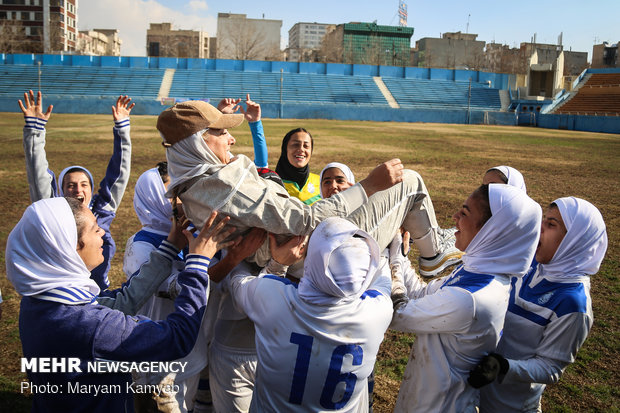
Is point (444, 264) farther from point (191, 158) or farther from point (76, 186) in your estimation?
point (76, 186)

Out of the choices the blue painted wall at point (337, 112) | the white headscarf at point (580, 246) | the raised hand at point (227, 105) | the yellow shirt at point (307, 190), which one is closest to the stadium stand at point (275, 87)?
the blue painted wall at point (337, 112)

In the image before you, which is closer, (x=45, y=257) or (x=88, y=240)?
(x=45, y=257)

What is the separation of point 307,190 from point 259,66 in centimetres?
5495

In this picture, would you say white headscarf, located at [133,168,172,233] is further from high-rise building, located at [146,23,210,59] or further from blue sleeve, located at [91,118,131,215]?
high-rise building, located at [146,23,210,59]

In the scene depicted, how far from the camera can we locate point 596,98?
46.5m

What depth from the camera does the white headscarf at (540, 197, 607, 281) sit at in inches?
107

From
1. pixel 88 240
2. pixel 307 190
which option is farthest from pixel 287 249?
pixel 307 190

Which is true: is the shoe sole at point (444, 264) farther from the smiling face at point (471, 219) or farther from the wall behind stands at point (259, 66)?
the wall behind stands at point (259, 66)

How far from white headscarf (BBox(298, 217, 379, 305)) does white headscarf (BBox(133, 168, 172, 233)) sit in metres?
1.72

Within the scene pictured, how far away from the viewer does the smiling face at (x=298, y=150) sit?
4750 millimetres

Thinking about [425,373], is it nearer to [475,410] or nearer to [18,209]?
[475,410]

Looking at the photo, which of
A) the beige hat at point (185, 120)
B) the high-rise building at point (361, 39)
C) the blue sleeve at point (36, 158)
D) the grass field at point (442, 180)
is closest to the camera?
the beige hat at point (185, 120)

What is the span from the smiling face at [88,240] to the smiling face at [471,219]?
1.89m

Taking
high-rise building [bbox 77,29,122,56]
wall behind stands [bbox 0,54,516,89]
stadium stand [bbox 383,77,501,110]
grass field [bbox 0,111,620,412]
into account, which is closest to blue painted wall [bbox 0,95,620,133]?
stadium stand [bbox 383,77,501,110]
